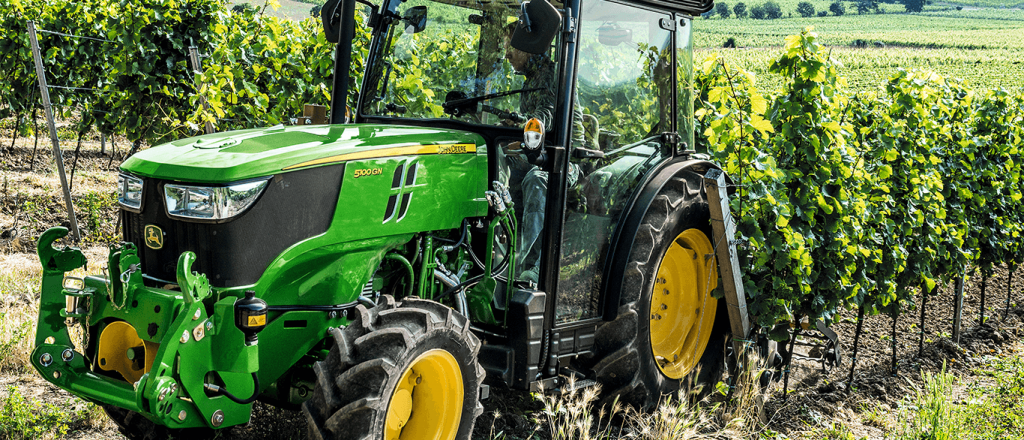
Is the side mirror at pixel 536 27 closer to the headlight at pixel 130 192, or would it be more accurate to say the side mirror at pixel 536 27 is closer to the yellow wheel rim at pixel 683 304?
the headlight at pixel 130 192

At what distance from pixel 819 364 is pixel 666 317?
209 centimetres

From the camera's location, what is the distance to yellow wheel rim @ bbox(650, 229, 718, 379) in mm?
4547

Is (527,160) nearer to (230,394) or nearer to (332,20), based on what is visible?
(332,20)

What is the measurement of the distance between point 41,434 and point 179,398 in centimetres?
140

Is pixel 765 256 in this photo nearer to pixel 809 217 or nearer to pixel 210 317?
pixel 809 217

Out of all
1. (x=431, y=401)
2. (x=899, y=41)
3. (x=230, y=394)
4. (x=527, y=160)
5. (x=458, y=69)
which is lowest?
(x=431, y=401)

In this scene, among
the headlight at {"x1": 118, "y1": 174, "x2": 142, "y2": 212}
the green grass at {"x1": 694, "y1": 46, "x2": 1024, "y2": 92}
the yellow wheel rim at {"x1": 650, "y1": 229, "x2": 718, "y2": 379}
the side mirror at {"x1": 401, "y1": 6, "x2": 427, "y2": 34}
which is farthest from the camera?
the green grass at {"x1": 694, "y1": 46, "x2": 1024, "y2": 92}

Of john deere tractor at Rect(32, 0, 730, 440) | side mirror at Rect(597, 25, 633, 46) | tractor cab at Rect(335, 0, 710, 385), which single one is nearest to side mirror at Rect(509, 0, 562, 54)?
john deere tractor at Rect(32, 0, 730, 440)

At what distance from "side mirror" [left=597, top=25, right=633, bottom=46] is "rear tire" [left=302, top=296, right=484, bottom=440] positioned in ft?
4.88

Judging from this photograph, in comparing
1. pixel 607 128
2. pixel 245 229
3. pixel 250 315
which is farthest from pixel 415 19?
pixel 250 315

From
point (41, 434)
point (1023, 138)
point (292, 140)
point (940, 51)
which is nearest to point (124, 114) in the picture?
point (41, 434)

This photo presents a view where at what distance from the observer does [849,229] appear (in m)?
5.24

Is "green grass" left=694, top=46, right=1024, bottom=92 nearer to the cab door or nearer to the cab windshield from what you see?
the cab door

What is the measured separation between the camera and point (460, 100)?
12.7 feet
